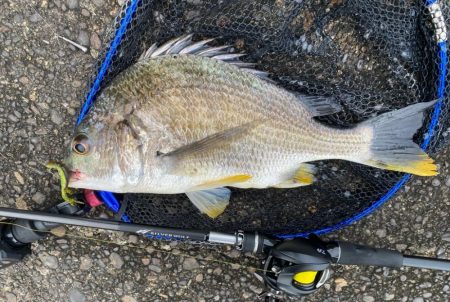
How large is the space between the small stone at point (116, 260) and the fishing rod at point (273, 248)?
0.49m

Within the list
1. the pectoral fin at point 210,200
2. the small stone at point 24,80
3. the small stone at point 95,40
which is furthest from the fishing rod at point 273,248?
A: the small stone at point 95,40

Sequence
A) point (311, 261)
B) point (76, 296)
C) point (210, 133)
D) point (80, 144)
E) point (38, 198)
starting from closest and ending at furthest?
1. point (80, 144)
2. point (210, 133)
3. point (311, 261)
4. point (38, 198)
5. point (76, 296)

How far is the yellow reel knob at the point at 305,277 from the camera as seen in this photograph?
7.09ft

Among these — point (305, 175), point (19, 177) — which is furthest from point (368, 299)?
point (19, 177)

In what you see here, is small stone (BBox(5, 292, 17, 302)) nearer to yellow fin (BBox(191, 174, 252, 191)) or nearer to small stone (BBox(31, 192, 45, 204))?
small stone (BBox(31, 192, 45, 204))

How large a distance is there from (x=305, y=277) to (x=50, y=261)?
1567 mm

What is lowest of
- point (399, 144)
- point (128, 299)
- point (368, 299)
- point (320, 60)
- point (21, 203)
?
point (128, 299)

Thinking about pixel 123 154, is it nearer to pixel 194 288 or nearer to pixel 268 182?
pixel 268 182

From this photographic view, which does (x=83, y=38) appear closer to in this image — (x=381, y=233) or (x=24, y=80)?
(x=24, y=80)

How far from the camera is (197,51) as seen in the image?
6.81ft

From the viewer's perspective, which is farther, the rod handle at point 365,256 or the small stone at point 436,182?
the small stone at point 436,182

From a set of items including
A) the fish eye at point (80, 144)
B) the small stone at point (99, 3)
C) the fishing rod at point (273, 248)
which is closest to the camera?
the fish eye at point (80, 144)

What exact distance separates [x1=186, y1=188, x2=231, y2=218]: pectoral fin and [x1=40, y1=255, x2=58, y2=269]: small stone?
1066 millimetres

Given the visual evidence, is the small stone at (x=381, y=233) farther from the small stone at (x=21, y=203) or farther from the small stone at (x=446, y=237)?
the small stone at (x=21, y=203)
